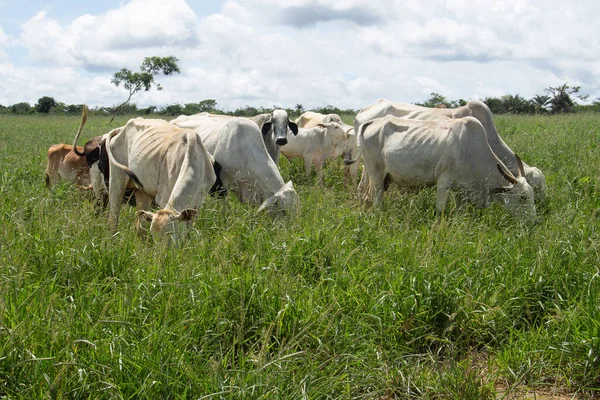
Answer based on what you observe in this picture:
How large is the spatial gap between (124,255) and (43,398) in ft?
6.87

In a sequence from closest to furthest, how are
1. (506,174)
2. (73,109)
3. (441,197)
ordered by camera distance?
(506,174), (441,197), (73,109)

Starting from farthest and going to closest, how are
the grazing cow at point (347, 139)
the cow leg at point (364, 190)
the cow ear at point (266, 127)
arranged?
the grazing cow at point (347, 139) < the cow ear at point (266, 127) < the cow leg at point (364, 190)

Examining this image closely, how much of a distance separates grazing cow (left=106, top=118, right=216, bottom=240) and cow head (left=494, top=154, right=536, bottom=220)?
331 cm

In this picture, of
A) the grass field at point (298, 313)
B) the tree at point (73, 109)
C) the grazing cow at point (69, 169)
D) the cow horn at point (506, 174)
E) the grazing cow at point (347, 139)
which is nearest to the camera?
the grass field at point (298, 313)

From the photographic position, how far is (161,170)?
6.64m

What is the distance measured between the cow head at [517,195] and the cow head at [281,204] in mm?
2375

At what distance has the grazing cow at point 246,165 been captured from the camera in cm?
705

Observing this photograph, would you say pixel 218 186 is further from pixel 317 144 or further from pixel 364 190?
pixel 317 144

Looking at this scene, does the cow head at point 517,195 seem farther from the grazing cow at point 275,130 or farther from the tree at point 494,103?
the tree at point 494,103

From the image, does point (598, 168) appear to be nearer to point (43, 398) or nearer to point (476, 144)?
point (476, 144)

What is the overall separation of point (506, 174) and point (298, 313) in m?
4.51

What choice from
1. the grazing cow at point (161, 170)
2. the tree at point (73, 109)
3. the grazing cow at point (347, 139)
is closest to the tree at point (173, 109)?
the tree at point (73, 109)

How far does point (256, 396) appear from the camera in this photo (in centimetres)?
289

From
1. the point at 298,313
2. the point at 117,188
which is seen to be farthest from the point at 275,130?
the point at 298,313
